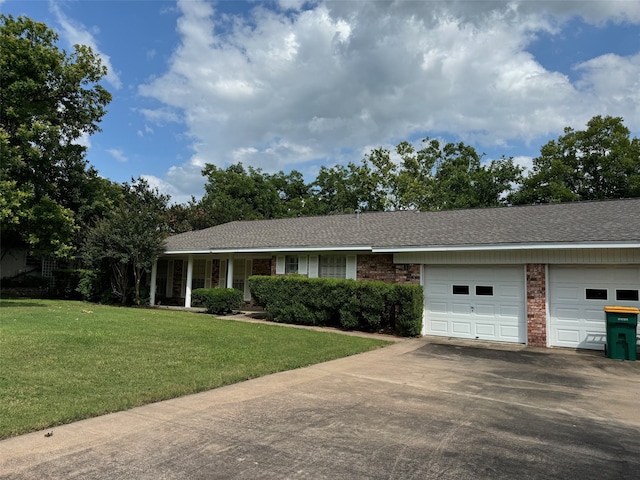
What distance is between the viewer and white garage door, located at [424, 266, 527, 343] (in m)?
12.4

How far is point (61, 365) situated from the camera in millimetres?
7059

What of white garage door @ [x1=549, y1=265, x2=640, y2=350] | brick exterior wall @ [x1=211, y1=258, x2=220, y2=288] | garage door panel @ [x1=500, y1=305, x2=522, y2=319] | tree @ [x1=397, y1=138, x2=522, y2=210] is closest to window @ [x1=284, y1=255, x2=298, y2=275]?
brick exterior wall @ [x1=211, y1=258, x2=220, y2=288]

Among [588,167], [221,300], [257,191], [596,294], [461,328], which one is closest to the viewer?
[596,294]

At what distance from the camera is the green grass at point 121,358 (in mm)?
5324

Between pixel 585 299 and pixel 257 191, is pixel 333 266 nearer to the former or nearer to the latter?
pixel 585 299

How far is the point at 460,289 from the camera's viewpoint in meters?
13.2

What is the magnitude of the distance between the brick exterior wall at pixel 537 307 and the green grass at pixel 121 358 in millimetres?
4071

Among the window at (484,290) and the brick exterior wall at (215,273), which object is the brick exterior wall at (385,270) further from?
the brick exterior wall at (215,273)

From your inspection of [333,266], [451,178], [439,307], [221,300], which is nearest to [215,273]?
[221,300]

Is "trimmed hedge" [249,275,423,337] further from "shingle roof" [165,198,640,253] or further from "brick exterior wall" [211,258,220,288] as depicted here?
"brick exterior wall" [211,258,220,288]

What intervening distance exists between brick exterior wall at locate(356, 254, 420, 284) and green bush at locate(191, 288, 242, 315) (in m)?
5.19

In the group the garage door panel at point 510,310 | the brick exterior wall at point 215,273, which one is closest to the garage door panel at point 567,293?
the garage door panel at point 510,310

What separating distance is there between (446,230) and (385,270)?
2.43 m

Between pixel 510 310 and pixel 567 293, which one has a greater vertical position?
pixel 567 293
